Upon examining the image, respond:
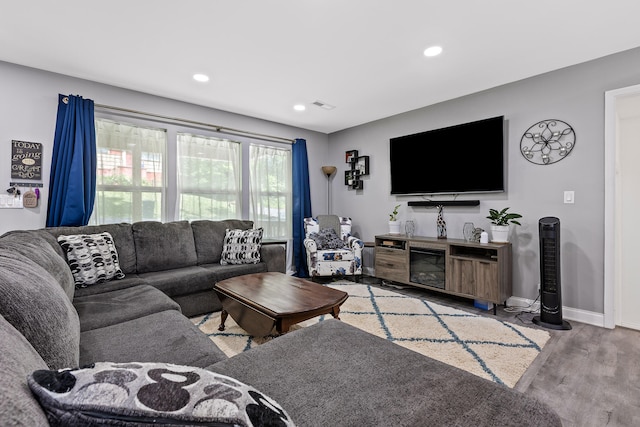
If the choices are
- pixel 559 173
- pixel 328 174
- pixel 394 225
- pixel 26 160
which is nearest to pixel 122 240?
pixel 26 160

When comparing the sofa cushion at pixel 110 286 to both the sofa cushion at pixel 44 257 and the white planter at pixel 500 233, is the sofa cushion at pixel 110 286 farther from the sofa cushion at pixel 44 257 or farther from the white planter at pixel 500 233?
the white planter at pixel 500 233

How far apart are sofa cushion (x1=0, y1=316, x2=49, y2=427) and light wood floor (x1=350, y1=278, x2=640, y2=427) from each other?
2.11m

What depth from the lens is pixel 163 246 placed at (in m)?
3.11

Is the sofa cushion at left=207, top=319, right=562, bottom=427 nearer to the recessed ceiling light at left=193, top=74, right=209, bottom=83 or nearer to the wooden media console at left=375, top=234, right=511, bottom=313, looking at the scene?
the wooden media console at left=375, top=234, right=511, bottom=313

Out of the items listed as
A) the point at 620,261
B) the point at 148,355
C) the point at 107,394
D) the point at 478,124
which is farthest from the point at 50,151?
the point at 620,261

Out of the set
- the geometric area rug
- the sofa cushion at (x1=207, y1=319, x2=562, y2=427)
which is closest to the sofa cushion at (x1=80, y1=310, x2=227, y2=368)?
the sofa cushion at (x1=207, y1=319, x2=562, y2=427)

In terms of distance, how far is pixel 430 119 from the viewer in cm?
398

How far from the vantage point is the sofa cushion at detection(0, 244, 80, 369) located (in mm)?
793

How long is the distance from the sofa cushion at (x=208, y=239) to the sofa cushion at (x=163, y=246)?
0.08 meters

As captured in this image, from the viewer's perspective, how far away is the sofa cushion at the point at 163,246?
300cm

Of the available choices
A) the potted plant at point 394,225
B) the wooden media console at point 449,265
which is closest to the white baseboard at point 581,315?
the wooden media console at point 449,265

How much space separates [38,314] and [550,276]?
3436 mm

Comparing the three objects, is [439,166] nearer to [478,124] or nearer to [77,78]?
[478,124]

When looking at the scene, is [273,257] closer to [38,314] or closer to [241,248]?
[241,248]
